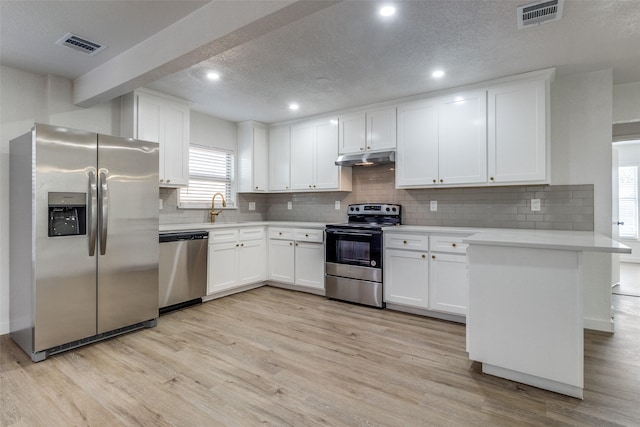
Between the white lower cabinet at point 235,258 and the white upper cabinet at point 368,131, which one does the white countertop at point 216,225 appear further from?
the white upper cabinet at point 368,131

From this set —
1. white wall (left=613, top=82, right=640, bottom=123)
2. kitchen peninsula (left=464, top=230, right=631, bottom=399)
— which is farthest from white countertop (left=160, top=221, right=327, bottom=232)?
white wall (left=613, top=82, right=640, bottom=123)

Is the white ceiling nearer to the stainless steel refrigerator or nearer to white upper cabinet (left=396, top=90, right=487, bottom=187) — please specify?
white upper cabinet (left=396, top=90, right=487, bottom=187)

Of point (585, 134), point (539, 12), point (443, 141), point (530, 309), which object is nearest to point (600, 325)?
point (530, 309)

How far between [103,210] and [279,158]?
2741mm

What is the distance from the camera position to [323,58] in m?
2.86

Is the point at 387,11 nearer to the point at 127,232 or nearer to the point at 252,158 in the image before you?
the point at 127,232

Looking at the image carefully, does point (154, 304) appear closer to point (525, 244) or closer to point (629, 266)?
point (525, 244)

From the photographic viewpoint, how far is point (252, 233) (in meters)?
4.51

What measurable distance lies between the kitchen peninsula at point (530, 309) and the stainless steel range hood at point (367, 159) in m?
1.89

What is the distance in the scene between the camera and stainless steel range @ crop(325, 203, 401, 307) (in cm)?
376

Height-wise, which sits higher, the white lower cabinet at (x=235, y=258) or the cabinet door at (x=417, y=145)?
the cabinet door at (x=417, y=145)

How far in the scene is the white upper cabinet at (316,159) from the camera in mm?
4512

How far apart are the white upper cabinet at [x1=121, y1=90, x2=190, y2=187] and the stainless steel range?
1990mm

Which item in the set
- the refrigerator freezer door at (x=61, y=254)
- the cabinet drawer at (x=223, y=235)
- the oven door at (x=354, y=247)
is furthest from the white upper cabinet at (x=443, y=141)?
the refrigerator freezer door at (x=61, y=254)
